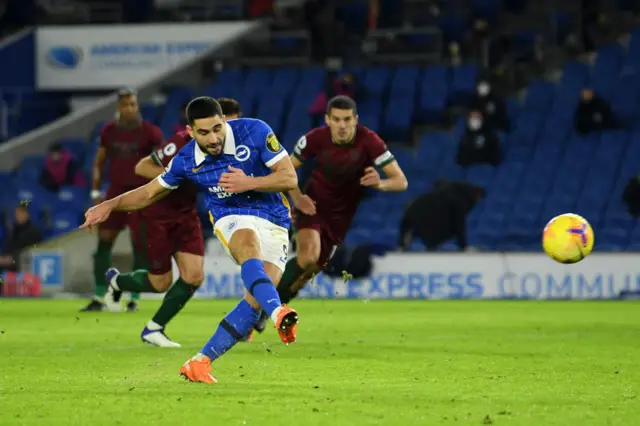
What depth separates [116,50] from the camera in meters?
28.2

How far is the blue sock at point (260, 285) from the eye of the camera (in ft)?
26.3

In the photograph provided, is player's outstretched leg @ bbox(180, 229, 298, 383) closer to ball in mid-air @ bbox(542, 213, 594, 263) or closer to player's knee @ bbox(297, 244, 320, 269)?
player's knee @ bbox(297, 244, 320, 269)

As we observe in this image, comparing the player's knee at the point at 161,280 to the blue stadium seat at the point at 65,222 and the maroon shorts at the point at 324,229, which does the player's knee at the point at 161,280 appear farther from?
the blue stadium seat at the point at 65,222

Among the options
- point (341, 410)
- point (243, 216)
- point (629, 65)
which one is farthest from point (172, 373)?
point (629, 65)

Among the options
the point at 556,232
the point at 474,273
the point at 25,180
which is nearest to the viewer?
the point at 556,232

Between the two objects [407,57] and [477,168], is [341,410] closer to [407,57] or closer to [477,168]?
[477,168]

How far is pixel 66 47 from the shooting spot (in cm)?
2842

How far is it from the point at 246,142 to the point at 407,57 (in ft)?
55.9

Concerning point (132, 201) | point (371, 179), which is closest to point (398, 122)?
point (371, 179)

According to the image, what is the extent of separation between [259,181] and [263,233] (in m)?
0.41

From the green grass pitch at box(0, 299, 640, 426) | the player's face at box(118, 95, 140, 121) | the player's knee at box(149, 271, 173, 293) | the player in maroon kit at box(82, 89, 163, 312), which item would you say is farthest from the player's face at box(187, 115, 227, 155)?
the player's face at box(118, 95, 140, 121)

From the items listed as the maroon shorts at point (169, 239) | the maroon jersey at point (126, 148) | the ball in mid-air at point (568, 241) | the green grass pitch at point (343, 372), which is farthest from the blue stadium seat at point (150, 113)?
the ball in mid-air at point (568, 241)

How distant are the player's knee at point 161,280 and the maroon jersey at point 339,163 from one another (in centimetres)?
159

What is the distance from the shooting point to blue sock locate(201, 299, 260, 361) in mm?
8305
